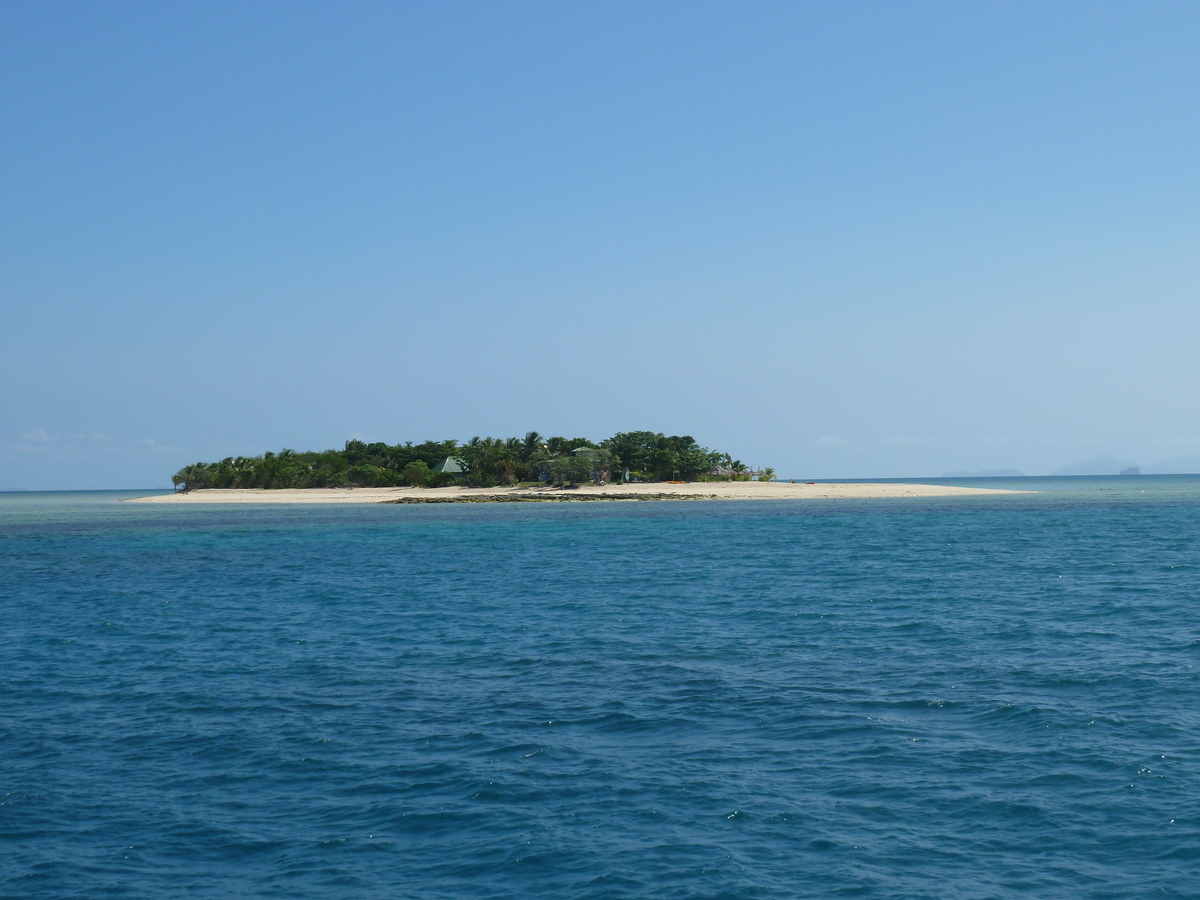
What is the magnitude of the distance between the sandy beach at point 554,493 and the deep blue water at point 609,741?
243 ft

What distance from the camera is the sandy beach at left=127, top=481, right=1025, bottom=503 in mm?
106625

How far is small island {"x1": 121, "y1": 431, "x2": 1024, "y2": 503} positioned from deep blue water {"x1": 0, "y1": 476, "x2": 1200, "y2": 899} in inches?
3190

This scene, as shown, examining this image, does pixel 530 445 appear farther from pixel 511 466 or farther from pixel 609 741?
pixel 609 741

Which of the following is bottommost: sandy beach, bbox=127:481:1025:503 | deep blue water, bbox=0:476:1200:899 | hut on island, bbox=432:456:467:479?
deep blue water, bbox=0:476:1200:899

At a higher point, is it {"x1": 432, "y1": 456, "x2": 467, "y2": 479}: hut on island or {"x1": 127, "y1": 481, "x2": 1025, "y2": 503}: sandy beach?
{"x1": 432, "y1": 456, "x2": 467, "y2": 479}: hut on island

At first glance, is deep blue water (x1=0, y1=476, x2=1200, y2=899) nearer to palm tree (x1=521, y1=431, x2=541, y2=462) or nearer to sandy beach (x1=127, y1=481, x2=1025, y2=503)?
sandy beach (x1=127, y1=481, x2=1025, y2=503)

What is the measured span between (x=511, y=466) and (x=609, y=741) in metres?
107

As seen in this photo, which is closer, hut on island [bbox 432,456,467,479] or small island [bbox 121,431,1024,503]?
small island [bbox 121,431,1024,503]

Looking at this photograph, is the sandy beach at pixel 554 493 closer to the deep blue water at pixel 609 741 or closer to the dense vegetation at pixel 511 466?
the dense vegetation at pixel 511 466

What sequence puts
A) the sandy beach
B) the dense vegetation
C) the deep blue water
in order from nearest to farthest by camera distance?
the deep blue water < the sandy beach < the dense vegetation

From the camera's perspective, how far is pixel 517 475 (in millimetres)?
121125

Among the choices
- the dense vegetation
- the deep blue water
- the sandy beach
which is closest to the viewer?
the deep blue water

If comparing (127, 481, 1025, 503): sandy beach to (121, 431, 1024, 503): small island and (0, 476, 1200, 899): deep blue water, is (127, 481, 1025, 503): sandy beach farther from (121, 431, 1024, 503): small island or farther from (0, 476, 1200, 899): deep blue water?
(0, 476, 1200, 899): deep blue water

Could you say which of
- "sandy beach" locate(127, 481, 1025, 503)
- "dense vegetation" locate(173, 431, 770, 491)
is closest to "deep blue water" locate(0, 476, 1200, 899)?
"sandy beach" locate(127, 481, 1025, 503)
